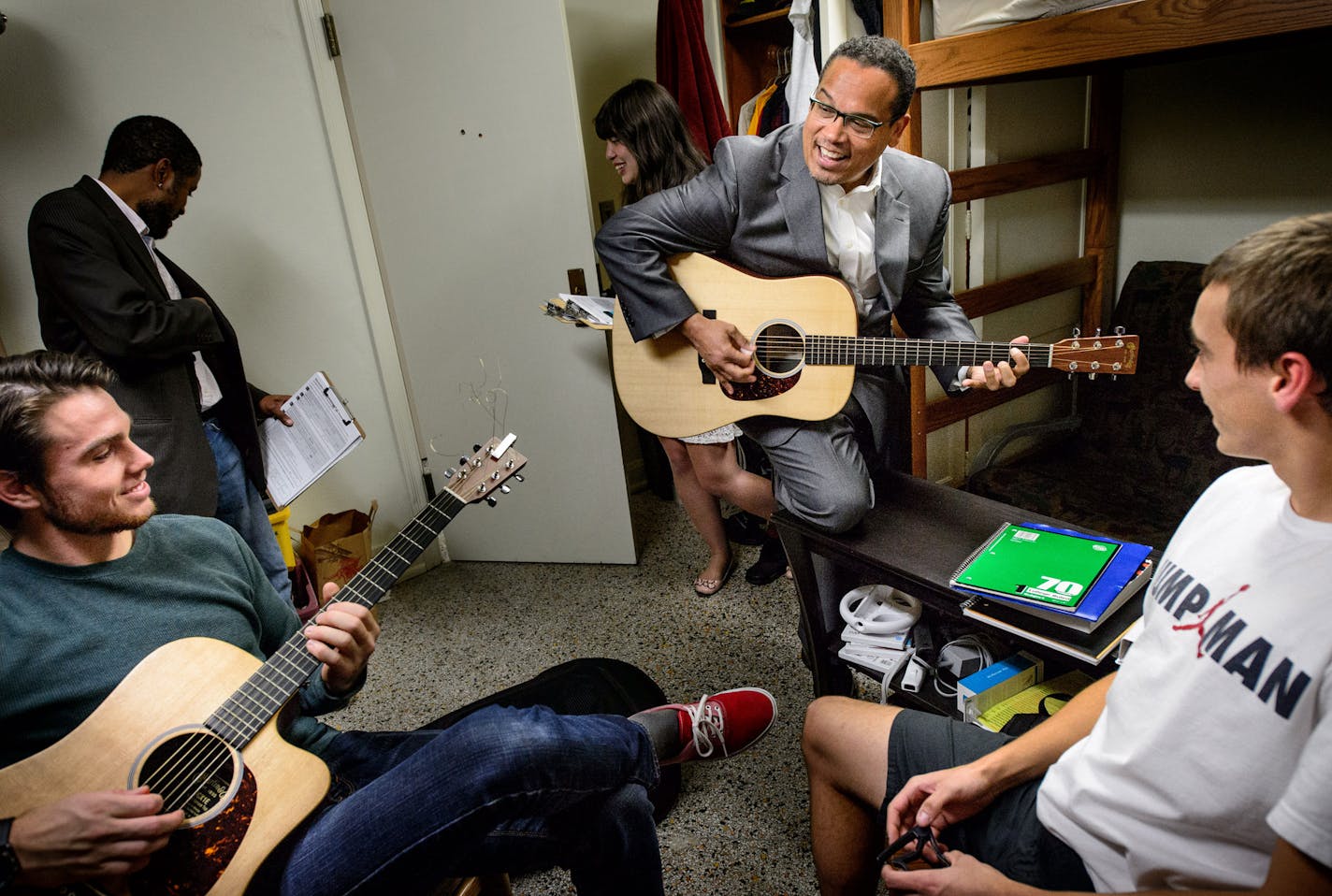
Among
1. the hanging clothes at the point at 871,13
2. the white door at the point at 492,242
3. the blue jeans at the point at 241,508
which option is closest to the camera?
the hanging clothes at the point at 871,13

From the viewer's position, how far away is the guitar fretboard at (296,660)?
1143 millimetres

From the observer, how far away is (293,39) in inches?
98.4

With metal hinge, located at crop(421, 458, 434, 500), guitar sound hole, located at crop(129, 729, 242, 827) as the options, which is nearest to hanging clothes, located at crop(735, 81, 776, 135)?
metal hinge, located at crop(421, 458, 434, 500)

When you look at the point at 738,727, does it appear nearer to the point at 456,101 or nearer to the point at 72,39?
the point at 456,101

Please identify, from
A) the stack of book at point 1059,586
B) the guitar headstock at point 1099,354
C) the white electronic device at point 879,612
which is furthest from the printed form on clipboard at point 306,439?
the guitar headstock at point 1099,354

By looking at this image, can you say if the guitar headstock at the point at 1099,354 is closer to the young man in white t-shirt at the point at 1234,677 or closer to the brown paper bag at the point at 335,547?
the young man in white t-shirt at the point at 1234,677

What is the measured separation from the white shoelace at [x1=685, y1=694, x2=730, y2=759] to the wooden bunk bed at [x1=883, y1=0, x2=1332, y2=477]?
3.44 feet

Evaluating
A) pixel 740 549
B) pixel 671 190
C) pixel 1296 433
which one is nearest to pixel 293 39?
pixel 671 190

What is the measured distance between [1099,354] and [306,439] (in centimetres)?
202

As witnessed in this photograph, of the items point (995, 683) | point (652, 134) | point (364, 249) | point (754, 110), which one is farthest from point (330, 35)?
point (995, 683)

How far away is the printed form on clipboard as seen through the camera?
2.31 m

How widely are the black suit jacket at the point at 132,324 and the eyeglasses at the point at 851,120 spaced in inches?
60.3

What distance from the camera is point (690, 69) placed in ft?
9.14

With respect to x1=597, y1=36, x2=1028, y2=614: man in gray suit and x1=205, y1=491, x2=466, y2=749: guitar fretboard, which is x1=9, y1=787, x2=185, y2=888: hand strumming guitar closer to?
x1=205, y1=491, x2=466, y2=749: guitar fretboard
